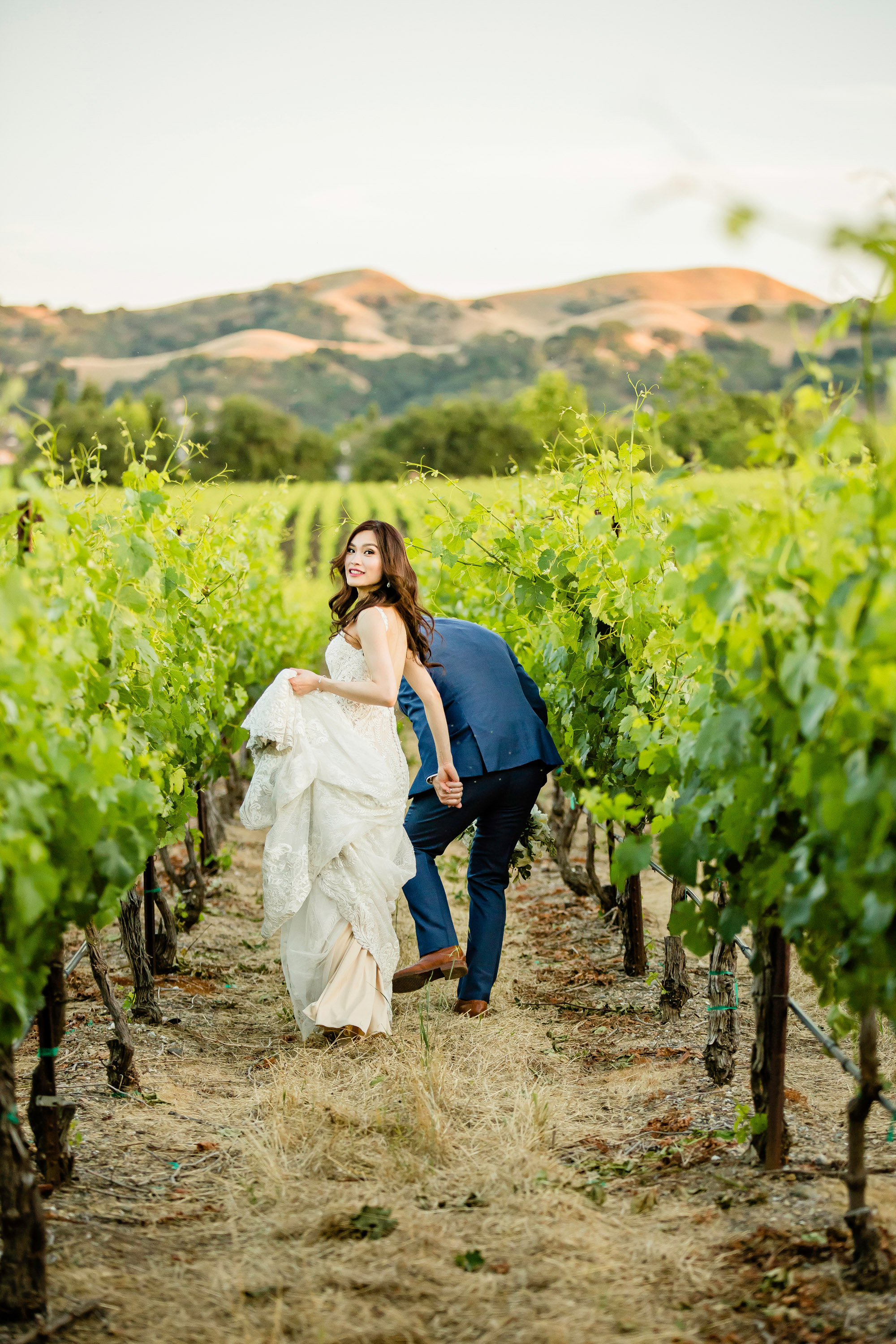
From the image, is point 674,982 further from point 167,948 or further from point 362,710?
point 167,948

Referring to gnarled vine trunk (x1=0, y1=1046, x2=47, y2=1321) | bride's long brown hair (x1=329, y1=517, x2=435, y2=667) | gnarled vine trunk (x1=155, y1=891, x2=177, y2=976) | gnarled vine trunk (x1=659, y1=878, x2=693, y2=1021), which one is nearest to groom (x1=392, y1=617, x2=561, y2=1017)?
bride's long brown hair (x1=329, y1=517, x2=435, y2=667)

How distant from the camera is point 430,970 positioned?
4527 millimetres

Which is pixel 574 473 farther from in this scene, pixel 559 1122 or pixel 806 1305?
pixel 806 1305

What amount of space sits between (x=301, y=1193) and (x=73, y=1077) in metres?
1.30

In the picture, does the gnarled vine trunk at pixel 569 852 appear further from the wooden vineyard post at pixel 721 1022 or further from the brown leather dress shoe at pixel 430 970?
the wooden vineyard post at pixel 721 1022

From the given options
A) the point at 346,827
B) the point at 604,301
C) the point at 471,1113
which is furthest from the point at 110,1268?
the point at 604,301

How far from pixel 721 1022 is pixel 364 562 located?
6.84 ft

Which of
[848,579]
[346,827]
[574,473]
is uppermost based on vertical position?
[574,473]

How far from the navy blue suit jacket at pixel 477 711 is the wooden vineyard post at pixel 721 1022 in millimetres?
1159

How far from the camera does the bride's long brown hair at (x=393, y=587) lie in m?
4.39

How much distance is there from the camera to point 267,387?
10888cm

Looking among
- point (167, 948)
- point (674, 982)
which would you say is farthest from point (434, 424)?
point (674, 982)

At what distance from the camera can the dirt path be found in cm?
244

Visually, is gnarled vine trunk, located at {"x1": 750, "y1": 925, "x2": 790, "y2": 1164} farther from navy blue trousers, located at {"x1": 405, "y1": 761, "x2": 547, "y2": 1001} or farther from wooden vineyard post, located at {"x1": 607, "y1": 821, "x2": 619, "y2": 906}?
wooden vineyard post, located at {"x1": 607, "y1": 821, "x2": 619, "y2": 906}
